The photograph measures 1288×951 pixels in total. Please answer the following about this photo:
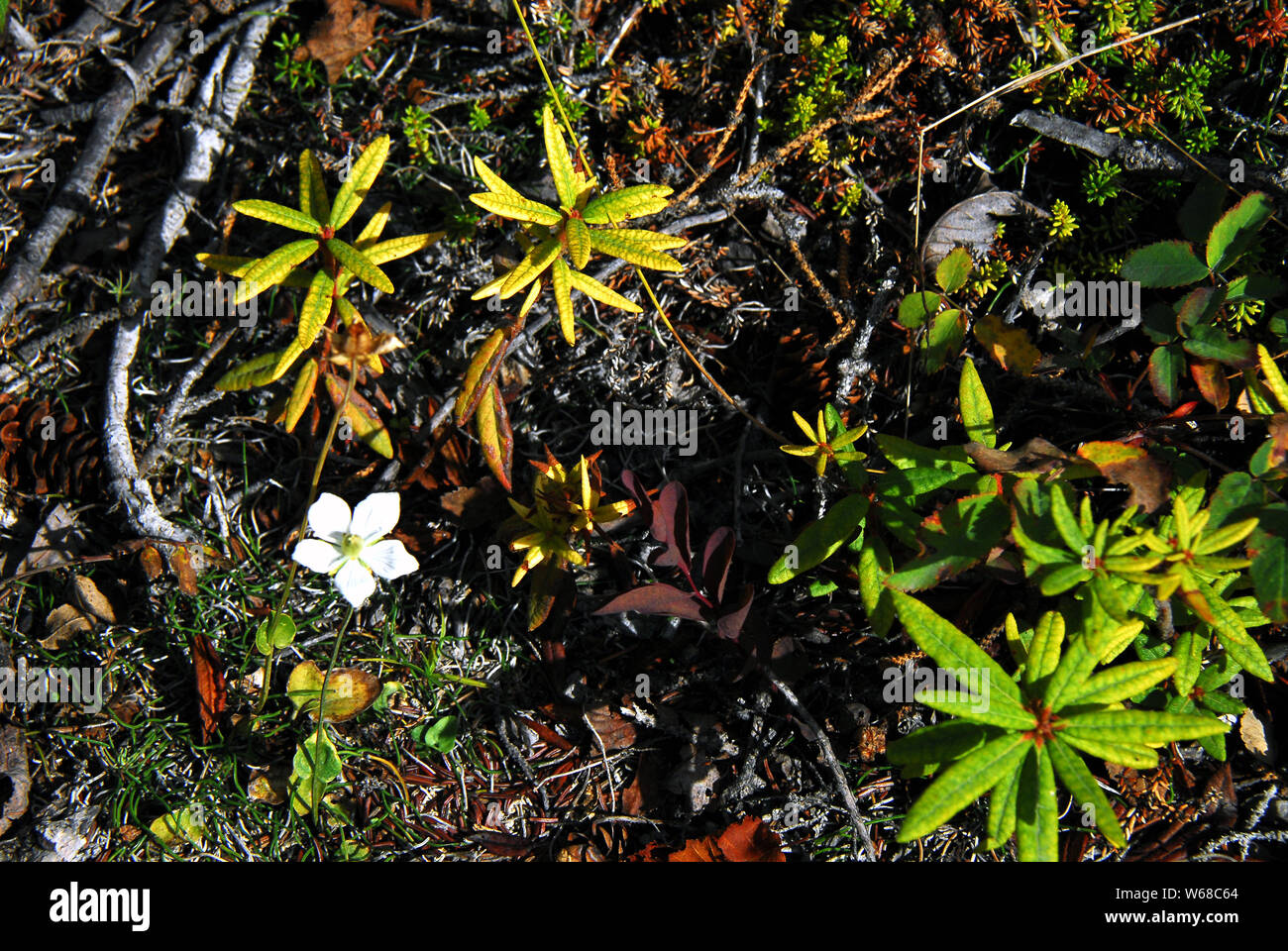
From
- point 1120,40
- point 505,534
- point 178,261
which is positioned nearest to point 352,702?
point 505,534

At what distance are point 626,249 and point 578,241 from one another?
17 cm

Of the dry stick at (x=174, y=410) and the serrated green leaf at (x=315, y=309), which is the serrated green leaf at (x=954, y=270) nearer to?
the serrated green leaf at (x=315, y=309)

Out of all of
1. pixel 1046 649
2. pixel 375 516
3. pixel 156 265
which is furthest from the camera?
pixel 156 265

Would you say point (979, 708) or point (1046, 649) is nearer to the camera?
point (979, 708)

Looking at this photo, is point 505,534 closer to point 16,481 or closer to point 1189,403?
point 16,481

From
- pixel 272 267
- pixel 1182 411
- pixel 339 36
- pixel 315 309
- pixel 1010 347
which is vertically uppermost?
pixel 339 36

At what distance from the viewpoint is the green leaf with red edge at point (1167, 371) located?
257cm

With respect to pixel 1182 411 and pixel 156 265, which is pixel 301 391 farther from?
pixel 1182 411

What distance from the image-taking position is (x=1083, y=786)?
2.02 metres

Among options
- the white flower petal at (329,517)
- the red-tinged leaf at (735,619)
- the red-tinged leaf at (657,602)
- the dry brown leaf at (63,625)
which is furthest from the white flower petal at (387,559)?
the dry brown leaf at (63,625)

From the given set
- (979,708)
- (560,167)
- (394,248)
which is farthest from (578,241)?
(979,708)

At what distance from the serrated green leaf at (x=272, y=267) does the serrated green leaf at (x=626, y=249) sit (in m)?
0.93

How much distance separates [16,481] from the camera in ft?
11.1

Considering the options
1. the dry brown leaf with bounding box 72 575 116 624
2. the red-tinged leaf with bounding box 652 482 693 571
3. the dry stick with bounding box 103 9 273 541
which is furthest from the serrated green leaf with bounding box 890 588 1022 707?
the dry brown leaf with bounding box 72 575 116 624
